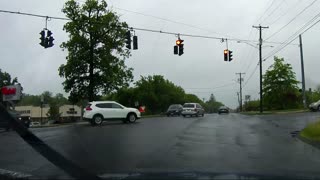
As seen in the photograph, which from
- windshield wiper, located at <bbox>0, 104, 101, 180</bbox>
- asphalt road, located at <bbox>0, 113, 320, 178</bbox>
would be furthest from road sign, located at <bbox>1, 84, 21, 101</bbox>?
windshield wiper, located at <bbox>0, 104, 101, 180</bbox>

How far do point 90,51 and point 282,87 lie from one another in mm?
29857

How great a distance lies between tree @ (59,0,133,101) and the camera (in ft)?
208

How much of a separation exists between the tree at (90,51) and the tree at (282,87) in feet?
80.1

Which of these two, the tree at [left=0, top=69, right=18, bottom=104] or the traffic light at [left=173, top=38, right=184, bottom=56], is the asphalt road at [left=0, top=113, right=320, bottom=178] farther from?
the tree at [left=0, top=69, right=18, bottom=104]

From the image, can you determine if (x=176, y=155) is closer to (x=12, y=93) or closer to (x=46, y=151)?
(x=46, y=151)

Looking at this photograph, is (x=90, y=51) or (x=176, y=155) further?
(x=90, y=51)

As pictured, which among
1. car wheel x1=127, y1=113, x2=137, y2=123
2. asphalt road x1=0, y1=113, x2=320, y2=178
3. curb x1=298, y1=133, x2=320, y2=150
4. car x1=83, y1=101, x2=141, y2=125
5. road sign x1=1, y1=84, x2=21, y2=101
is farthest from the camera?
road sign x1=1, y1=84, x2=21, y2=101

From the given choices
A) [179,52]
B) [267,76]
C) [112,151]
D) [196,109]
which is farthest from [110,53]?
[112,151]

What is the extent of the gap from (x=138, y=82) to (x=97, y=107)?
83022 mm

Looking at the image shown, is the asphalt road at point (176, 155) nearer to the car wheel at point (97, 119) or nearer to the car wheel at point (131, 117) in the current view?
the car wheel at point (97, 119)

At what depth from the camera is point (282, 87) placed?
250 feet

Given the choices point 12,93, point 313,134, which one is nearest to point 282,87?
point 12,93

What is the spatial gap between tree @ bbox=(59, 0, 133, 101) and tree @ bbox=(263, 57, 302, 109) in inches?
961

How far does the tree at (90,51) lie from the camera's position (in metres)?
63.3
